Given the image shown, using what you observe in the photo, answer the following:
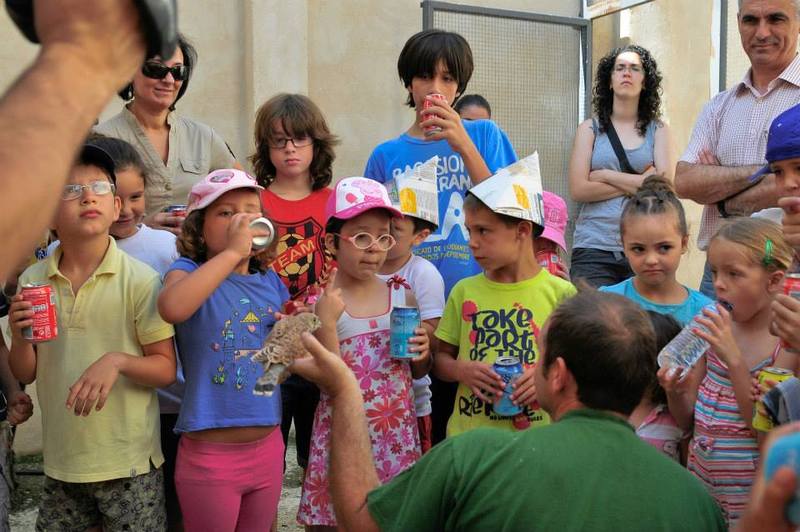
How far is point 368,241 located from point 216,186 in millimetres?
664

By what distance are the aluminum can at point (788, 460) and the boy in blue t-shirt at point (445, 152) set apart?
326cm

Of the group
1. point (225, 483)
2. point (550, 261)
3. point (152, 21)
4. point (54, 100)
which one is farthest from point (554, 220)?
point (54, 100)

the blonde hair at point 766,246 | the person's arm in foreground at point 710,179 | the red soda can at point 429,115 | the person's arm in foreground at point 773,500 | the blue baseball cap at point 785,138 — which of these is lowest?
the person's arm in foreground at point 773,500

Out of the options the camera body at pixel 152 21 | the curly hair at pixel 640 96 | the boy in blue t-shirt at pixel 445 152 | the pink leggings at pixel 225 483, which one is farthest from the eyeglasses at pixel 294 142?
the camera body at pixel 152 21

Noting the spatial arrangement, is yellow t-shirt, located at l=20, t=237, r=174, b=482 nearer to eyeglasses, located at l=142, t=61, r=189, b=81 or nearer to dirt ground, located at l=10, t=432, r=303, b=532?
eyeglasses, located at l=142, t=61, r=189, b=81

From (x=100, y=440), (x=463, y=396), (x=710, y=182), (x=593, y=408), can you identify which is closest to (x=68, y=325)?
(x=100, y=440)

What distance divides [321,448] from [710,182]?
7.50 feet

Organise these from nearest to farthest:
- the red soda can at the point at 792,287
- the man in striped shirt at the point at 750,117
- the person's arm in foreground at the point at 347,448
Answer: the person's arm in foreground at the point at 347,448 < the red soda can at the point at 792,287 < the man in striped shirt at the point at 750,117

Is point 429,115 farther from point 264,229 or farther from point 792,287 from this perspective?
point 792,287

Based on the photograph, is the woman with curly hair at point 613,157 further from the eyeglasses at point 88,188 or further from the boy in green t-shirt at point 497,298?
the eyeglasses at point 88,188

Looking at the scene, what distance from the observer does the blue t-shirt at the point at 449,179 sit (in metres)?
4.53

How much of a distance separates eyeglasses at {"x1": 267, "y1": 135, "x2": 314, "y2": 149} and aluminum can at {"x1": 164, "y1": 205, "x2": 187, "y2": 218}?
1.70 feet

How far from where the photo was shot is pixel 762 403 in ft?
9.95

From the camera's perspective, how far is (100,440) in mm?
3631
